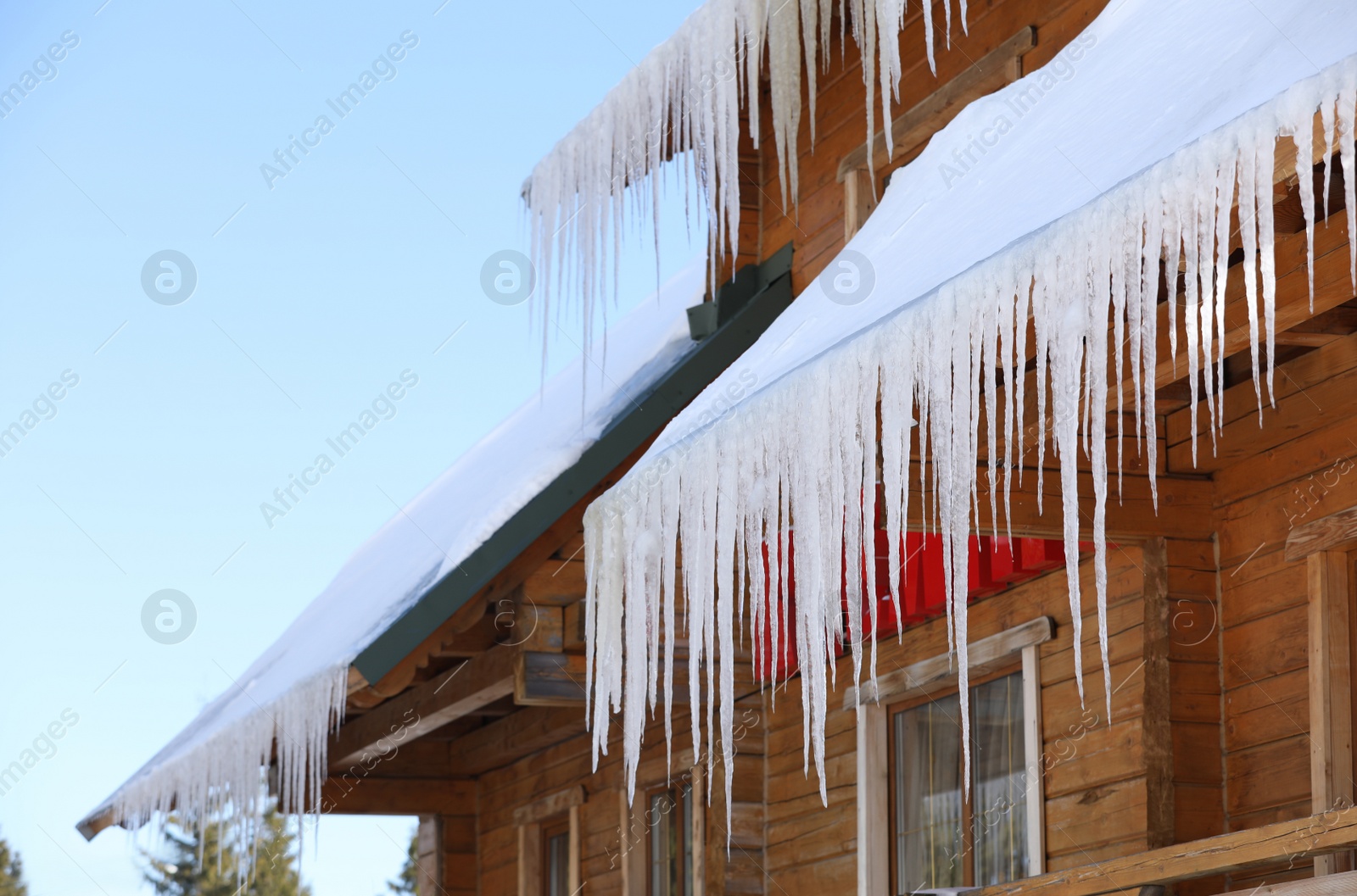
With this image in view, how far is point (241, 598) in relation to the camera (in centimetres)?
5516

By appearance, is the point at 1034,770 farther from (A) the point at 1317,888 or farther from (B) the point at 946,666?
(A) the point at 1317,888

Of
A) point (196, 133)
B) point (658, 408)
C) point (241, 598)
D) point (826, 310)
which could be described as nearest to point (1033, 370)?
point (826, 310)

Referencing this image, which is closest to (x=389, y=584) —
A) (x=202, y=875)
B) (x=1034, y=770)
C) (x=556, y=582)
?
(x=556, y=582)

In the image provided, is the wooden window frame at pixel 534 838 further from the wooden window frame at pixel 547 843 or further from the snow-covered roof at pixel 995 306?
the snow-covered roof at pixel 995 306

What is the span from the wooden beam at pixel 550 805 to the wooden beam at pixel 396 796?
36.3 inches

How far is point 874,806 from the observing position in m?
8.17

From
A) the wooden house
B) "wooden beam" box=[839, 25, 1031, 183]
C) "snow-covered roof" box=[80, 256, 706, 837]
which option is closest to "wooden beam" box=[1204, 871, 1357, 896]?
the wooden house

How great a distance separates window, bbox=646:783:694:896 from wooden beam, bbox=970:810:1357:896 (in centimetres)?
444

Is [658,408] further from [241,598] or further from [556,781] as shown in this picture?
[241,598]

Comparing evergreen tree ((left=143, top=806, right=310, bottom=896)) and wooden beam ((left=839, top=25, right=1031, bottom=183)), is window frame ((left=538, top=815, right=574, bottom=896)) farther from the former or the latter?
evergreen tree ((left=143, top=806, right=310, bottom=896))

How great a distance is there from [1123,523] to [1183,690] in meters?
0.66

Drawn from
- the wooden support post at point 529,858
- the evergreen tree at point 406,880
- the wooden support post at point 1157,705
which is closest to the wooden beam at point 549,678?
the wooden support post at point 1157,705

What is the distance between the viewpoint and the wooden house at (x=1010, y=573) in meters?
4.43

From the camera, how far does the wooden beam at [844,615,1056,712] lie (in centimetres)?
709
